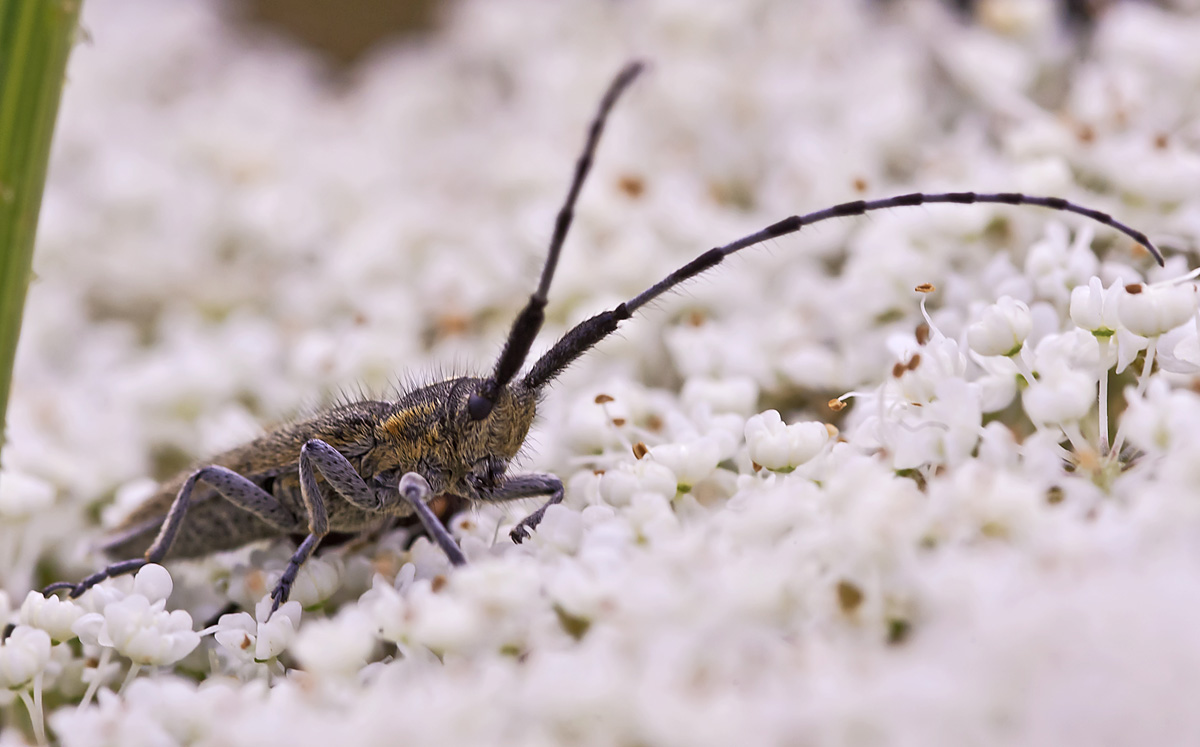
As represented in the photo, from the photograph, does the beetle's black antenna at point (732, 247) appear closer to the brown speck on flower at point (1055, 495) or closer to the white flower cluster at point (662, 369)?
the white flower cluster at point (662, 369)

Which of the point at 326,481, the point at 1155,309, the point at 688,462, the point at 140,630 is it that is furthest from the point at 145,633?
the point at 1155,309

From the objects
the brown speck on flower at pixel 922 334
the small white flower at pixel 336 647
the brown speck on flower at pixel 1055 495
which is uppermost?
the brown speck on flower at pixel 922 334

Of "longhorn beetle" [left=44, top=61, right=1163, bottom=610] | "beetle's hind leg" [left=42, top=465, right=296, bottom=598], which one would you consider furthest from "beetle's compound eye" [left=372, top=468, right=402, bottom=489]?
"beetle's hind leg" [left=42, top=465, right=296, bottom=598]

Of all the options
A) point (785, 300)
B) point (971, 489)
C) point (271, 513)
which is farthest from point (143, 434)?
point (971, 489)

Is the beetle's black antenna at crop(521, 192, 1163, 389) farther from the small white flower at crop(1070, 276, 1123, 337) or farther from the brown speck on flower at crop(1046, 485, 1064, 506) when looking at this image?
the brown speck on flower at crop(1046, 485, 1064, 506)

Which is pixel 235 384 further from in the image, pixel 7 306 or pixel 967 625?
pixel 967 625

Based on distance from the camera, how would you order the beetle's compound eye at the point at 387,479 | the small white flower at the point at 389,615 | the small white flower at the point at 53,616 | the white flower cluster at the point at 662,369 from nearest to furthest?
the white flower cluster at the point at 662,369
the small white flower at the point at 389,615
the small white flower at the point at 53,616
the beetle's compound eye at the point at 387,479

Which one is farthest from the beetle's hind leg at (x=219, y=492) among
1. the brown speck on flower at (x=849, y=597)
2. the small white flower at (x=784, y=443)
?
the brown speck on flower at (x=849, y=597)
